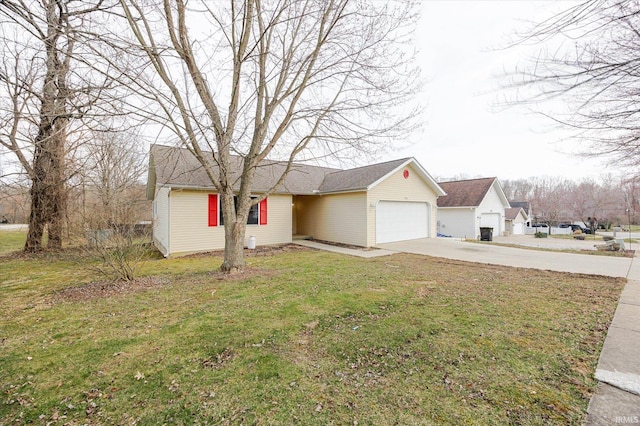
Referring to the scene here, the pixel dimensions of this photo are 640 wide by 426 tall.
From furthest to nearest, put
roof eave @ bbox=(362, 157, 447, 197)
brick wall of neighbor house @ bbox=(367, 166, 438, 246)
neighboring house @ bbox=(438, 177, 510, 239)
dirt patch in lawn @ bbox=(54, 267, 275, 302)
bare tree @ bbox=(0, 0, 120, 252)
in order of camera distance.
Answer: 1. neighboring house @ bbox=(438, 177, 510, 239)
2. brick wall of neighbor house @ bbox=(367, 166, 438, 246)
3. roof eave @ bbox=(362, 157, 447, 197)
4. dirt patch in lawn @ bbox=(54, 267, 275, 302)
5. bare tree @ bbox=(0, 0, 120, 252)

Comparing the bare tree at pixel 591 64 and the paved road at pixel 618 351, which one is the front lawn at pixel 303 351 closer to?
the paved road at pixel 618 351

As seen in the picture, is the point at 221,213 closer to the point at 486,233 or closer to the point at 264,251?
the point at 264,251

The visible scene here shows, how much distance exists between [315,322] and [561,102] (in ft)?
13.4

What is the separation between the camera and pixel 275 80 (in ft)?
24.8

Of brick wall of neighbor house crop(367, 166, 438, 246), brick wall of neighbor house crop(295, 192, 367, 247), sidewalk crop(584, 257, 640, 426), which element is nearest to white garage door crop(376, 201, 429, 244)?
brick wall of neighbor house crop(367, 166, 438, 246)

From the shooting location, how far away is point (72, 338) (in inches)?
148

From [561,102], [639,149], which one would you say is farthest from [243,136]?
[639,149]

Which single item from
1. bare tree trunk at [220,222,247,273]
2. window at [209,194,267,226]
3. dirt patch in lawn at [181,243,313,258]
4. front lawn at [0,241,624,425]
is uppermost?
window at [209,194,267,226]

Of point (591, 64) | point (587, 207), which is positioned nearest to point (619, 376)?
point (591, 64)

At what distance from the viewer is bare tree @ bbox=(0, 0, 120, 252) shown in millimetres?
4543

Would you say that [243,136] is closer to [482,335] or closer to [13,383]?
[13,383]

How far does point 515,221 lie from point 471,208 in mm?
14209

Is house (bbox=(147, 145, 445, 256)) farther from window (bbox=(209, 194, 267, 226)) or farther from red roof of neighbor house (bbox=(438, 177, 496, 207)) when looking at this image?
red roof of neighbor house (bbox=(438, 177, 496, 207))

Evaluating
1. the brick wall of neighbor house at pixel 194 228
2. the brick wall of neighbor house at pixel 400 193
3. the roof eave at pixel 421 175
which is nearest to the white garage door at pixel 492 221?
the roof eave at pixel 421 175
